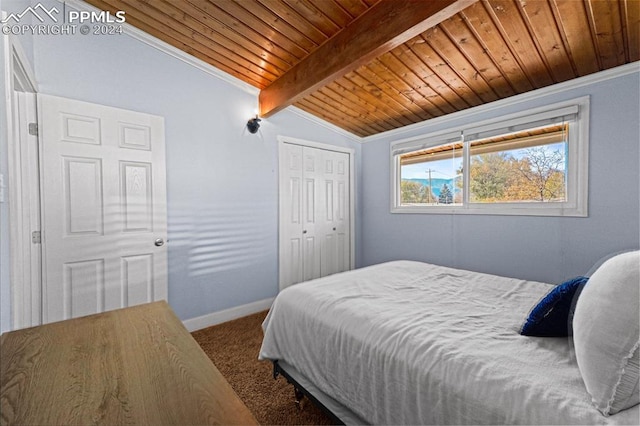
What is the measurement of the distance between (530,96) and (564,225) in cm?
123

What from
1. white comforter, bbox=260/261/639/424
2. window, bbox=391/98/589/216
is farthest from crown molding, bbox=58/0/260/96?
white comforter, bbox=260/261/639/424

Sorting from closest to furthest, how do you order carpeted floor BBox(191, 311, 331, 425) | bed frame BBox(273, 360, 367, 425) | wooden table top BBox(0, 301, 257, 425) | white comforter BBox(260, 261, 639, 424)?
1. wooden table top BBox(0, 301, 257, 425)
2. white comforter BBox(260, 261, 639, 424)
3. bed frame BBox(273, 360, 367, 425)
4. carpeted floor BBox(191, 311, 331, 425)

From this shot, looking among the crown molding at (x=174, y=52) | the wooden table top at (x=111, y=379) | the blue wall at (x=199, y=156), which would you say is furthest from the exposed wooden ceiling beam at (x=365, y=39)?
the wooden table top at (x=111, y=379)

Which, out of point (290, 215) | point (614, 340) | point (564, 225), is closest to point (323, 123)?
point (290, 215)

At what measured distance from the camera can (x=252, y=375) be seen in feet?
6.66

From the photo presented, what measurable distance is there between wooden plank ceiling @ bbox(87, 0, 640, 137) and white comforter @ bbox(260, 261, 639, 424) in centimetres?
165

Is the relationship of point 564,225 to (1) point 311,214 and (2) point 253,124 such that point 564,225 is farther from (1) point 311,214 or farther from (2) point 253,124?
(2) point 253,124

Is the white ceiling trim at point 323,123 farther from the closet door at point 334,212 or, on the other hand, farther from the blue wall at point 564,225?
the blue wall at point 564,225

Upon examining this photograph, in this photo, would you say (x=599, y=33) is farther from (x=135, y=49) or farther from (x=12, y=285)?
(x=12, y=285)

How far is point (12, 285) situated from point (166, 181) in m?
1.35

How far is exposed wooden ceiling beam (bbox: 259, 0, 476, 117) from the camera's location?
168cm

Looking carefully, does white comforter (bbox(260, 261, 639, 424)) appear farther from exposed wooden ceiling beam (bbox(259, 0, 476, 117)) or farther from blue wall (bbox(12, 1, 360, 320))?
exposed wooden ceiling beam (bbox(259, 0, 476, 117))

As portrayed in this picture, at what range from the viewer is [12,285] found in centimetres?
144

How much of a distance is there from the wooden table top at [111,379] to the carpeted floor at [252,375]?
1007 millimetres
